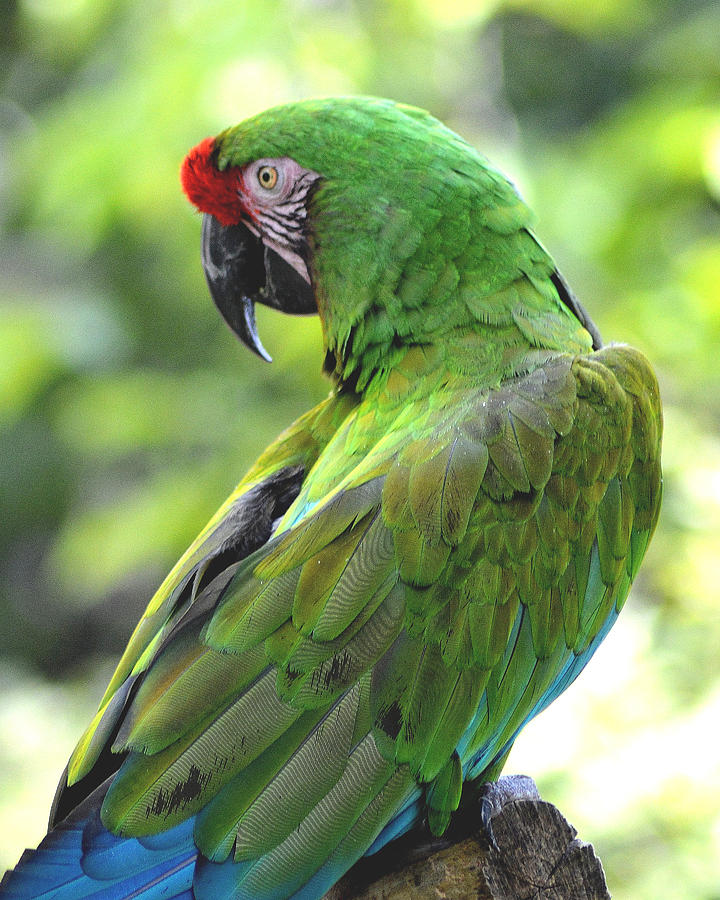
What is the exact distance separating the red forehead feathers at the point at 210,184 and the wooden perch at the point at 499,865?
0.91 m

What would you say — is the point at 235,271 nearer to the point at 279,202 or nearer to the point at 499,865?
the point at 279,202

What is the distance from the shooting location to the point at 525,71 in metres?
4.68

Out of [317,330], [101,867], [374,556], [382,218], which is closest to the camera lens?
[101,867]

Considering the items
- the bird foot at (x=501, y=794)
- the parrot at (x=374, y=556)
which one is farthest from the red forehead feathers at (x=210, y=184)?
the bird foot at (x=501, y=794)

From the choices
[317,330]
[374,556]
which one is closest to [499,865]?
[374,556]

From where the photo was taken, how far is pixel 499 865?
0.99 meters

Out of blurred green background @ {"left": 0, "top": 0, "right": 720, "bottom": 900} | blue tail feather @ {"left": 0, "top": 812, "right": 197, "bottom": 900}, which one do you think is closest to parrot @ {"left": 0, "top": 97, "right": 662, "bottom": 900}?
blue tail feather @ {"left": 0, "top": 812, "right": 197, "bottom": 900}

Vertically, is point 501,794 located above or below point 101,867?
above

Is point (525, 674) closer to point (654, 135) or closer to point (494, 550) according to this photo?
point (494, 550)

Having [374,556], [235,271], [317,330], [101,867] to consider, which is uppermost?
[317,330]

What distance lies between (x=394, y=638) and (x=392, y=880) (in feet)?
0.82

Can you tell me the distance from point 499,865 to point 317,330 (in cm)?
163

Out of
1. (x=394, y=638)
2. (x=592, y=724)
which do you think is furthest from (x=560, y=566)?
(x=592, y=724)

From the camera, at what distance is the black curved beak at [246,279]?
4.93 feet
